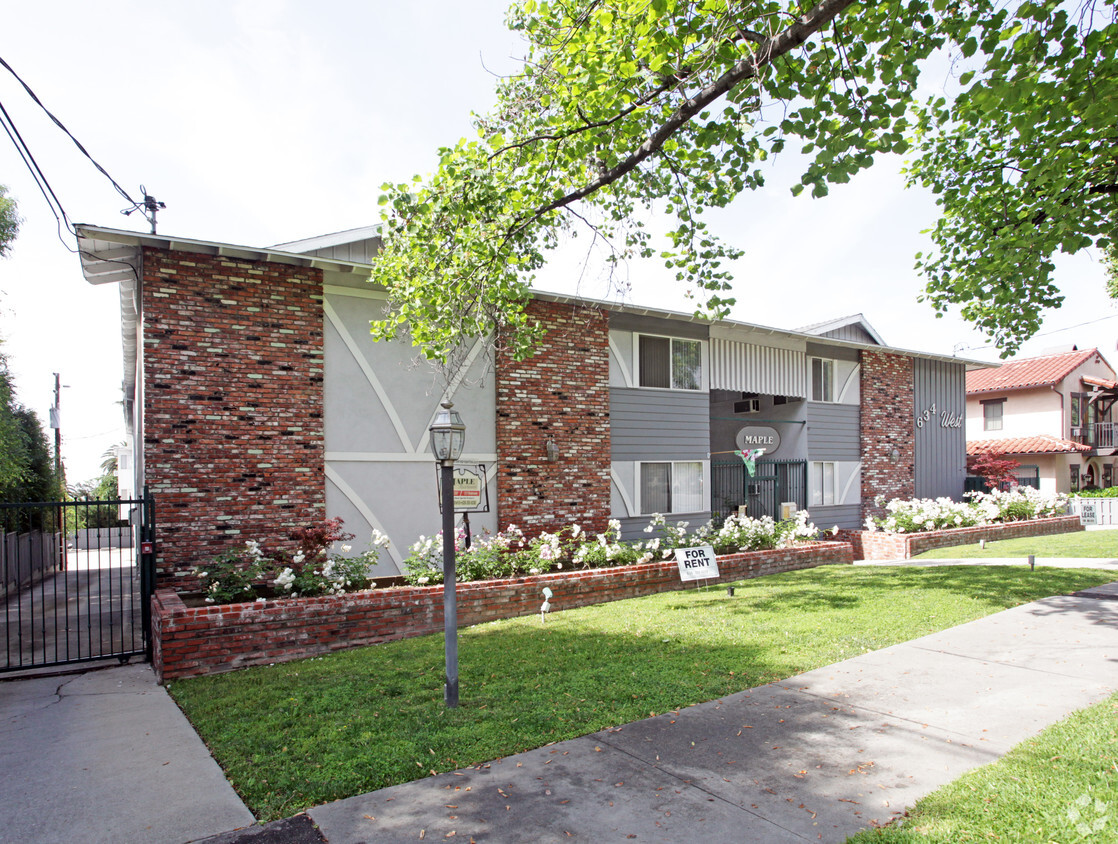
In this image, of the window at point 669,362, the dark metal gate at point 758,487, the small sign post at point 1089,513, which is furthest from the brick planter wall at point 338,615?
the small sign post at point 1089,513

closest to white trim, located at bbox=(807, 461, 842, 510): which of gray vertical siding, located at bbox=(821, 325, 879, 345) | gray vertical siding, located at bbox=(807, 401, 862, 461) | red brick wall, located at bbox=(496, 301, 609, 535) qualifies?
gray vertical siding, located at bbox=(807, 401, 862, 461)

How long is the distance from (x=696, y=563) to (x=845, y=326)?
1053 cm

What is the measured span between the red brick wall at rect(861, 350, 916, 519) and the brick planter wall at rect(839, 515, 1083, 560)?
2554 mm

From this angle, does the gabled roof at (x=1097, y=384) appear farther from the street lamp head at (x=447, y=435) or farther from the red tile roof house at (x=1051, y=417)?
the street lamp head at (x=447, y=435)

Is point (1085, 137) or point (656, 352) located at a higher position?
point (1085, 137)

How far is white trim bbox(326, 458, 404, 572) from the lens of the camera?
10.3m

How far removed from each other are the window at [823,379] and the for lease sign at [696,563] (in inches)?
359

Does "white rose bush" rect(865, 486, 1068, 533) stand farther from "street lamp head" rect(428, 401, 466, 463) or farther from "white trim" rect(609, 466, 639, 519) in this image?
"street lamp head" rect(428, 401, 466, 463)

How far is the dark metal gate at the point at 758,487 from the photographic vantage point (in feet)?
54.6

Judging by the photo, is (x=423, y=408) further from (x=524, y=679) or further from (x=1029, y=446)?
(x=1029, y=446)

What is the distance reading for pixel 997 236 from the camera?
10.2 meters

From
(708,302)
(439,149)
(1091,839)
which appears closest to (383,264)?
(439,149)

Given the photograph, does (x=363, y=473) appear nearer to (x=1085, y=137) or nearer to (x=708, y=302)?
(x=708, y=302)

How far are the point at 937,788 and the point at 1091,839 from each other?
0.76 metres
